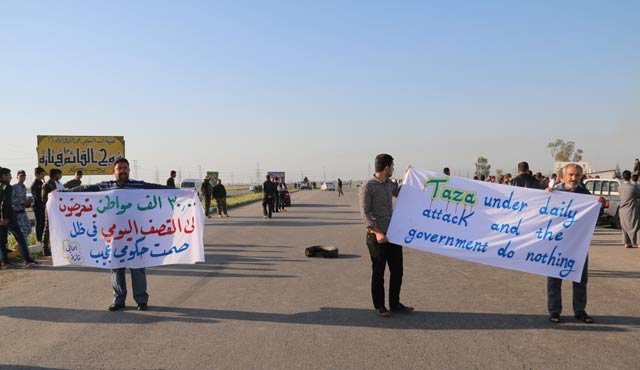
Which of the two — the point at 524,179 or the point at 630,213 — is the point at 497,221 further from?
the point at 630,213

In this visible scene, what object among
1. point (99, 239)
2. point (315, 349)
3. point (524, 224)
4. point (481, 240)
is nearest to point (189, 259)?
point (99, 239)

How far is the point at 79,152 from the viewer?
1080 inches

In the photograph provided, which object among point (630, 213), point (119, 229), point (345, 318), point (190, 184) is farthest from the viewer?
point (190, 184)

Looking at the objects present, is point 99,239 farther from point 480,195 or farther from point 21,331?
point 480,195

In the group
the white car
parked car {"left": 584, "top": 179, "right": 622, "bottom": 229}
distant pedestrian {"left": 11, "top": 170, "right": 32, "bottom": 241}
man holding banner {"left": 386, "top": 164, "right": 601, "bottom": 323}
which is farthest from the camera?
the white car

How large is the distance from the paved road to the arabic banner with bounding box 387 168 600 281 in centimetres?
75

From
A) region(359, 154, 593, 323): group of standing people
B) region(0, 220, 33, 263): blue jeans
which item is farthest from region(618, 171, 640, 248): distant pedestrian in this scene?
region(0, 220, 33, 263): blue jeans

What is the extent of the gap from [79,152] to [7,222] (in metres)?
19.5

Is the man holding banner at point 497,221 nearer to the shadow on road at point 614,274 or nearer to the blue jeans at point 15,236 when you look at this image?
the shadow on road at point 614,274

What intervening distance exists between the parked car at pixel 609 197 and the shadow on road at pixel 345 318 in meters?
12.6

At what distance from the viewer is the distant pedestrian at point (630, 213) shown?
39.9ft

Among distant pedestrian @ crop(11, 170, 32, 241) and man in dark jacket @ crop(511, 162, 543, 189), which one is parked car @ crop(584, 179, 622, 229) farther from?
distant pedestrian @ crop(11, 170, 32, 241)

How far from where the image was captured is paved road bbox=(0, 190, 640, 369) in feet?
15.0

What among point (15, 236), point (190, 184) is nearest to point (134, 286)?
point (15, 236)
